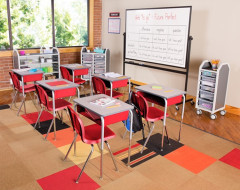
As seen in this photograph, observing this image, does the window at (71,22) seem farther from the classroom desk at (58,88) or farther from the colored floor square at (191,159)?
the colored floor square at (191,159)

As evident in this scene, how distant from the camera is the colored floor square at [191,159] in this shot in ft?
10.0

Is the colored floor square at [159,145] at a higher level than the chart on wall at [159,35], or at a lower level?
lower

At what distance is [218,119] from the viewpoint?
4.62 metres

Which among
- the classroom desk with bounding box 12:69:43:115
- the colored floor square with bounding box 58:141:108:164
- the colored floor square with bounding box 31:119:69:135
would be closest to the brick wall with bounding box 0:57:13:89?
the classroom desk with bounding box 12:69:43:115

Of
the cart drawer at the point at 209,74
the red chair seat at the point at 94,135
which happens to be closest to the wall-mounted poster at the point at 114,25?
the cart drawer at the point at 209,74

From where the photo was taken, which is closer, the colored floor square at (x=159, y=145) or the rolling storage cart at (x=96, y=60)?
the colored floor square at (x=159, y=145)

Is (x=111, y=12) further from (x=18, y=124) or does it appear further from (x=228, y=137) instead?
(x=228, y=137)

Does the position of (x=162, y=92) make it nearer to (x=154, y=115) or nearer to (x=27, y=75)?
(x=154, y=115)

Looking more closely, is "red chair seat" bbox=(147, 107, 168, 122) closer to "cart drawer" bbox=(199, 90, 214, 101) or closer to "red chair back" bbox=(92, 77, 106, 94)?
"red chair back" bbox=(92, 77, 106, 94)

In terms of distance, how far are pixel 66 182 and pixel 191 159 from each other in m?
1.64

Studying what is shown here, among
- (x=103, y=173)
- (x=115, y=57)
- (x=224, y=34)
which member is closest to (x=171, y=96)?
(x=103, y=173)

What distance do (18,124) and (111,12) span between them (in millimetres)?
4531

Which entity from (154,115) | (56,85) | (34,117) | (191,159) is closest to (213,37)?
(154,115)

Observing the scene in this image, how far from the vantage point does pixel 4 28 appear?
6102 mm
